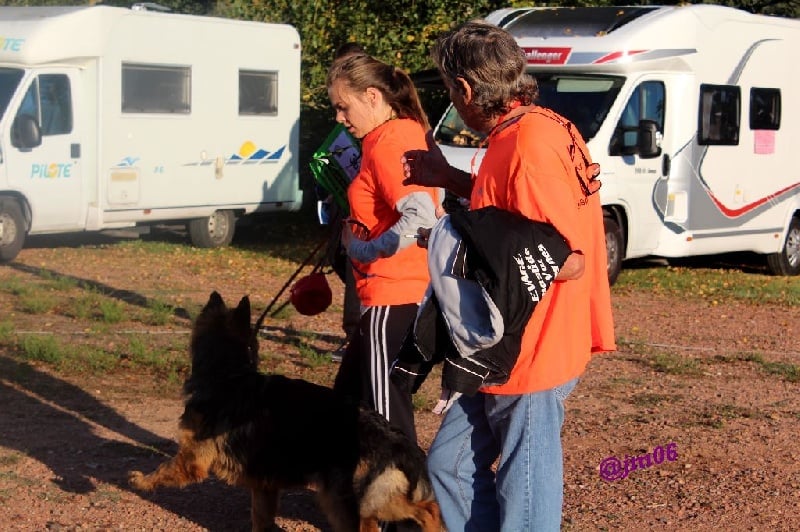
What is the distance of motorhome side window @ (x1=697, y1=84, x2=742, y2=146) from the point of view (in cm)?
1372

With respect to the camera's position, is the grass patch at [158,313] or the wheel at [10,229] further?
the wheel at [10,229]

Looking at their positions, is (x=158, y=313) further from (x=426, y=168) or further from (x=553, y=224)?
(x=553, y=224)

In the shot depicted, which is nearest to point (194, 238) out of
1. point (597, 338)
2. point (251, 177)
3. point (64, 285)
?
point (251, 177)

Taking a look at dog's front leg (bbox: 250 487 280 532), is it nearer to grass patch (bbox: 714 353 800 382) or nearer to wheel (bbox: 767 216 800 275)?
grass patch (bbox: 714 353 800 382)

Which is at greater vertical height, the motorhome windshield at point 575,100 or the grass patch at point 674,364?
the motorhome windshield at point 575,100

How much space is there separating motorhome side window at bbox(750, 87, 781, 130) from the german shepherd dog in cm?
1077

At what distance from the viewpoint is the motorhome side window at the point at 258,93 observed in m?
16.8

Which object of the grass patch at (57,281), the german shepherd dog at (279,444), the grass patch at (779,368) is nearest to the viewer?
the german shepherd dog at (279,444)

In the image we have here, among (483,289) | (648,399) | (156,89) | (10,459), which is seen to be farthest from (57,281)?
(483,289)

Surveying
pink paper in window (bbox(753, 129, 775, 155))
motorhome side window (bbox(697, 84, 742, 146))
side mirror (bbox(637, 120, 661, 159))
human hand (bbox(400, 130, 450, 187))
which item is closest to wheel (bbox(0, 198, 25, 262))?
side mirror (bbox(637, 120, 661, 159))

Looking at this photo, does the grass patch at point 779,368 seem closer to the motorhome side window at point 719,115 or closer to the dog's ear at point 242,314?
the dog's ear at point 242,314

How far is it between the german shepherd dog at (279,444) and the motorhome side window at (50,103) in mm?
9973

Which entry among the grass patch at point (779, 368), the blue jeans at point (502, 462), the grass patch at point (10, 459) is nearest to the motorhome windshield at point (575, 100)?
the grass patch at point (779, 368)

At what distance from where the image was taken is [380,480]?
4.41m
